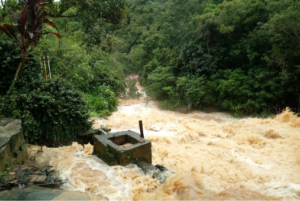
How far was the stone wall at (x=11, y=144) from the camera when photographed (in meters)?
3.65

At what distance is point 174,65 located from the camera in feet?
51.4

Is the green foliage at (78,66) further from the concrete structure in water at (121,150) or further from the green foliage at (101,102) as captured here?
the concrete structure in water at (121,150)

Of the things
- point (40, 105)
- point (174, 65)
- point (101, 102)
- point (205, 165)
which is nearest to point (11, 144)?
point (40, 105)

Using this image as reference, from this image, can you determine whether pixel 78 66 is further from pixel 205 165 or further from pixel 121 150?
pixel 205 165

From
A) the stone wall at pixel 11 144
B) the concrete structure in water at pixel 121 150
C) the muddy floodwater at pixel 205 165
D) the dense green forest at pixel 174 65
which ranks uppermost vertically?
the dense green forest at pixel 174 65

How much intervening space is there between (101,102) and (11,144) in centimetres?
758

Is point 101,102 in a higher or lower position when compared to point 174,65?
lower

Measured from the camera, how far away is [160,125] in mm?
9633

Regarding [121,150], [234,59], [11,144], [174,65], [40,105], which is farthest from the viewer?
[174,65]

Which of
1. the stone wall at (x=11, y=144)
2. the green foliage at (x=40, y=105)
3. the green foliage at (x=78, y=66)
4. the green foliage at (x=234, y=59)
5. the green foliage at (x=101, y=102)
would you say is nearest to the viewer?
the stone wall at (x=11, y=144)

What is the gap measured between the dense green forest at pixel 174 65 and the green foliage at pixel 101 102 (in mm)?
53

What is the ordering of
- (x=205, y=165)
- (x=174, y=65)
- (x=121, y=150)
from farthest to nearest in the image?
(x=174, y=65) → (x=205, y=165) → (x=121, y=150)

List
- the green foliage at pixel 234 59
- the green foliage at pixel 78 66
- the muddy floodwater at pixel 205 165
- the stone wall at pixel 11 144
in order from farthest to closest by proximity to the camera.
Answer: the green foliage at pixel 78 66, the green foliage at pixel 234 59, the muddy floodwater at pixel 205 165, the stone wall at pixel 11 144

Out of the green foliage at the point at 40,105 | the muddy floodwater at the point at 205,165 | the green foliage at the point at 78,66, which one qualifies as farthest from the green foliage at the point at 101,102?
the green foliage at the point at 40,105
